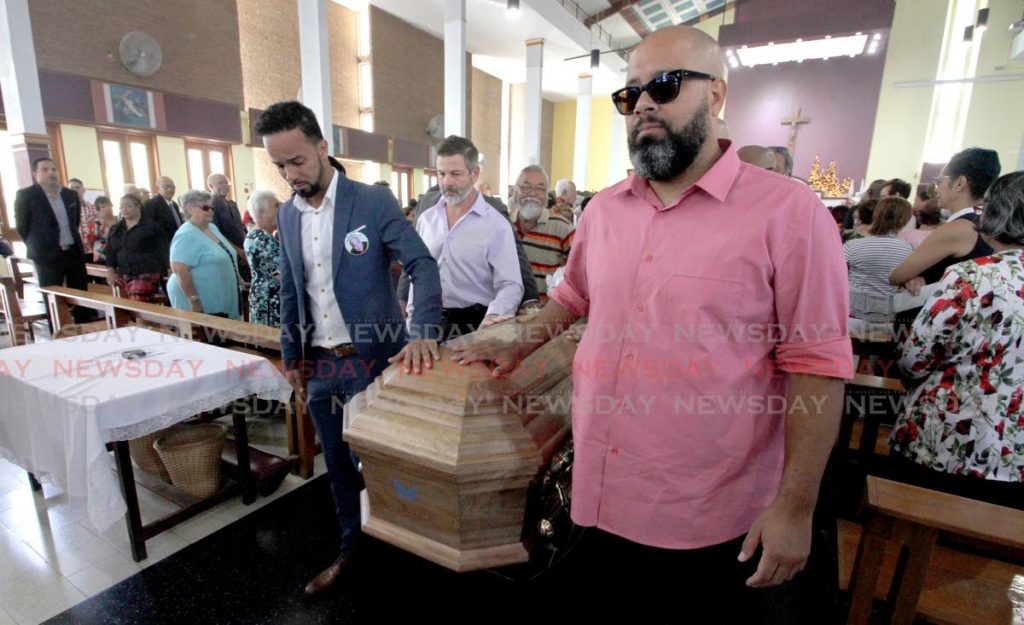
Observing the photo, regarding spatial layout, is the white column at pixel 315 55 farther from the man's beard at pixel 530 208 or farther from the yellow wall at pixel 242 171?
the man's beard at pixel 530 208

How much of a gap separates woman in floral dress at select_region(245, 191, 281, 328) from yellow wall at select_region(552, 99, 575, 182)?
1970 cm

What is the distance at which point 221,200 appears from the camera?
6.16 meters

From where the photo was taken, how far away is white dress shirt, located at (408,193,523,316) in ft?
7.70

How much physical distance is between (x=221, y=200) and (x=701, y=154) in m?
6.49

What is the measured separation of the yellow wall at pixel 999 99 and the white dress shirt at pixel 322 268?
15.6m

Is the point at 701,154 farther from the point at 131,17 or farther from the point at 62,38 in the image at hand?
the point at 131,17

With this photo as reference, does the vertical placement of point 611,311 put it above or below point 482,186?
below

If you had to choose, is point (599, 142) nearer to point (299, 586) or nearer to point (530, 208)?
point (530, 208)

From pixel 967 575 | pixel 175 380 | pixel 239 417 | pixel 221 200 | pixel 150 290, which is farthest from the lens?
pixel 221 200

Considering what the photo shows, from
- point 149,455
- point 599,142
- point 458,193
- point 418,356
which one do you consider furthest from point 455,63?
point 599,142

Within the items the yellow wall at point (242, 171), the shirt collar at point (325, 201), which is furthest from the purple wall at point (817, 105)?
the shirt collar at point (325, 201)

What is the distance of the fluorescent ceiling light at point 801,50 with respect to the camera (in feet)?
37.7

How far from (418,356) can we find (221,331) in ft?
8.64

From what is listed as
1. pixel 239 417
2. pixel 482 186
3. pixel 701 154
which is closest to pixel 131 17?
pixel 482 186
